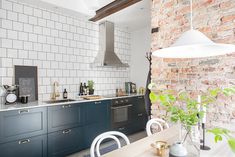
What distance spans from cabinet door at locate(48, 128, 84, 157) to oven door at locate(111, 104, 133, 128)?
0.79 metres

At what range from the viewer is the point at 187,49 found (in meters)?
1.34

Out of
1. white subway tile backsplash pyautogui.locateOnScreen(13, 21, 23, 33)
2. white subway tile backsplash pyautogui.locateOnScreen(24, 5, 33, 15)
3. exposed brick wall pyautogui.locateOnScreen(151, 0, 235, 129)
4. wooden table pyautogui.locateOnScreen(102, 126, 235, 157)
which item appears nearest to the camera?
wooden table pyautogui.locateOnScreen(102, 126, 235, 157)

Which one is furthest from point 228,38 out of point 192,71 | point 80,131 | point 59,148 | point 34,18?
point 34,18

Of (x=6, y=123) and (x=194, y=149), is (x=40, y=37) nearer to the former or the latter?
(x=6, y=123)

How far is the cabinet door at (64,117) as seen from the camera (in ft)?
8.56

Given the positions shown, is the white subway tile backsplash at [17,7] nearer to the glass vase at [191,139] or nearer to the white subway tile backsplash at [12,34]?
the white subway tile backsplash at [12,34]

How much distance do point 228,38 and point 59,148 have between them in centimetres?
283

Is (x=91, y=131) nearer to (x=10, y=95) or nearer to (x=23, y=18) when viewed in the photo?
(x=10, y=95)

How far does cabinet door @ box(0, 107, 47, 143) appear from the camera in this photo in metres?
2.19

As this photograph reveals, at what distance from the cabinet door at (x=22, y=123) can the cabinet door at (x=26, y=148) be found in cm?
7

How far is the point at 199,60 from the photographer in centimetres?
215

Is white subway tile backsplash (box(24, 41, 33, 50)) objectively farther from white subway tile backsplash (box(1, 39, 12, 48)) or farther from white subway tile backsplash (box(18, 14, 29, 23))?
white subway tile backsplash (box(18, 14, 29, 23))

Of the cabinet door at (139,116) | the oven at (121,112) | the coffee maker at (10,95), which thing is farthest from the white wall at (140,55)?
the coffee maker at (10,95)

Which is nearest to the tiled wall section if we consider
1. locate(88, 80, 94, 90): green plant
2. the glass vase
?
locate(88, 80, 94, 90): green plant
